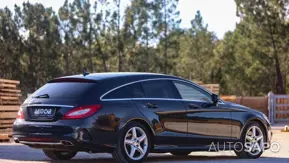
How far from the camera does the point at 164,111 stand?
1021 centimetres

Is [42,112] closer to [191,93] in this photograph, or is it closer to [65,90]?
[65,90]

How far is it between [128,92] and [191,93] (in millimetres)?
1377

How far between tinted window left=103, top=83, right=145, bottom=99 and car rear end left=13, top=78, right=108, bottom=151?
0.24 m

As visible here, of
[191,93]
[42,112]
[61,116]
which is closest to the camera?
[61,116]

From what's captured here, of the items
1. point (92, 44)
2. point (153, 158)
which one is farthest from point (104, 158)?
point (92, 44)

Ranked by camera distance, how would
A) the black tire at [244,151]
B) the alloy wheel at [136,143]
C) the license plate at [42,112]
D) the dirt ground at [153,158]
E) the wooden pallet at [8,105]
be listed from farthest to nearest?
1. the wooden pallet at [8,105]
2. the black tire at [244,151]
3. the dirt ground at [153,158]
4. the alloy wheel at [136,143]
5. the license plate at [42,112]

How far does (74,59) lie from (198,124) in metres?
58.4

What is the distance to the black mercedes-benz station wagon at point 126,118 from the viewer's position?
9.25 meters

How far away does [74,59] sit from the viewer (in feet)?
225

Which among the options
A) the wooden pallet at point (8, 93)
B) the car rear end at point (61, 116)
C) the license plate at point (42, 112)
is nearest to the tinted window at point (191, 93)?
the car rear end at point (61, 116)

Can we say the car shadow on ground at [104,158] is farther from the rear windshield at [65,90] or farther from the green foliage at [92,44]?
the green foliage at [92,44]

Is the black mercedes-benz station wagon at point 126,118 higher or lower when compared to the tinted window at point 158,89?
lower

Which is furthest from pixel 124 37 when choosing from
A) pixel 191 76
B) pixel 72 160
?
pixel 72 160

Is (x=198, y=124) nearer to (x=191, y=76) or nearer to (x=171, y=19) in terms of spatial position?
(x=171, y=19)
